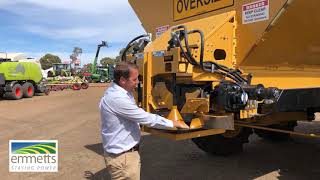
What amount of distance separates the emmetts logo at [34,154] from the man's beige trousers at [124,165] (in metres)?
1.87

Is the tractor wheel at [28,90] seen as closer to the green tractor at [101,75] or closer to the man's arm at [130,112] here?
the green tractor at [101,75]

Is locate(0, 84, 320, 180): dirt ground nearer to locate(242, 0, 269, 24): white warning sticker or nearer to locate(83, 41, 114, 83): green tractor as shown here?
locate(242, 0, 269, 24): white warning sticker

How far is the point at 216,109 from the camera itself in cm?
445

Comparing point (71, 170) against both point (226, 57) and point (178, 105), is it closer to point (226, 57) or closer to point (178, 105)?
point (178, 105)

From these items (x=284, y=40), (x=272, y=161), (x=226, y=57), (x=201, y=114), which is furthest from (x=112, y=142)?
(x=272, y=161)

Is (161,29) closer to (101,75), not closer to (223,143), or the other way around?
(223,143)

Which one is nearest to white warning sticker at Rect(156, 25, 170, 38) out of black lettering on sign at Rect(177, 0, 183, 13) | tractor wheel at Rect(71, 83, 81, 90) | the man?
black lettering on sign at Rect(177, 0, 183, 13)

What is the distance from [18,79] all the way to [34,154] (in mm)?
Result: 16222

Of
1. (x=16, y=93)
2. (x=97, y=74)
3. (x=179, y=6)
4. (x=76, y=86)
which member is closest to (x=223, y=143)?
(x=179, y=6)

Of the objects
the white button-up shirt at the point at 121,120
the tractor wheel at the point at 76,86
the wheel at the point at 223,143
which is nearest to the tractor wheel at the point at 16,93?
the tractor wheel at the point at 76,86

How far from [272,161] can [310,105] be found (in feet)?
6.85

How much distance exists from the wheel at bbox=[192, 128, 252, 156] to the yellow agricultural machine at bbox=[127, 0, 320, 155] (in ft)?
3.60

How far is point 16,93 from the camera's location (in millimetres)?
20125

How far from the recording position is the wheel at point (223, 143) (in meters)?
6.42
